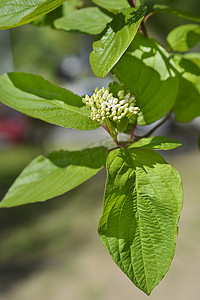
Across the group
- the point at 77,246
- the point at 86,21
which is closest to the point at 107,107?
the point at 86,21

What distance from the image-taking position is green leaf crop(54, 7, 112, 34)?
52 cm

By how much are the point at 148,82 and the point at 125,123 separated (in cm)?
8

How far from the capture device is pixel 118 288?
3154 millimetres

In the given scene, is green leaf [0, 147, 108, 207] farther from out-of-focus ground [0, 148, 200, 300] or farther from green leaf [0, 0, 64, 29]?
out-of-focus ground [0, 148, 200, 300]

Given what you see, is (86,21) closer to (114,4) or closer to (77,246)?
(114,4)

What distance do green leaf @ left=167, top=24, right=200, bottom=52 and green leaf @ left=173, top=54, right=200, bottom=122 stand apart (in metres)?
0.06

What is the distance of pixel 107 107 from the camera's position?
43cm

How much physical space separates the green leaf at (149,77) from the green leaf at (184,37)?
0.18 metres

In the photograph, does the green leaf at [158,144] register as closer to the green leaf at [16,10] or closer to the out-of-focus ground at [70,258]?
the green leaf at [16,10]

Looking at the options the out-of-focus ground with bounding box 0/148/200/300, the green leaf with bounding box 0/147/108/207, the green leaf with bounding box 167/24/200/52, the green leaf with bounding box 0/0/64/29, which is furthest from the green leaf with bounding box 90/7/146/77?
the out-of-focus ground with bounding box 0/148/200/300

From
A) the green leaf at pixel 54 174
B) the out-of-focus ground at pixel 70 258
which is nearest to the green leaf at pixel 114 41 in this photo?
the green leaf at pixel 54 174

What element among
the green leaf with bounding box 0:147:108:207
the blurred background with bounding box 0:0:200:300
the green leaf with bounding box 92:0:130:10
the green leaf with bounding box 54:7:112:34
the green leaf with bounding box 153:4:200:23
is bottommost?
the blurred background with bounding box 0:0:200:300

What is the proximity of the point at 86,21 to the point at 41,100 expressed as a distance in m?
0.16

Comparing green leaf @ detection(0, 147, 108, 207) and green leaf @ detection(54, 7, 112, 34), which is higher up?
green leaf @ detection(54, 7, 112, 34)
